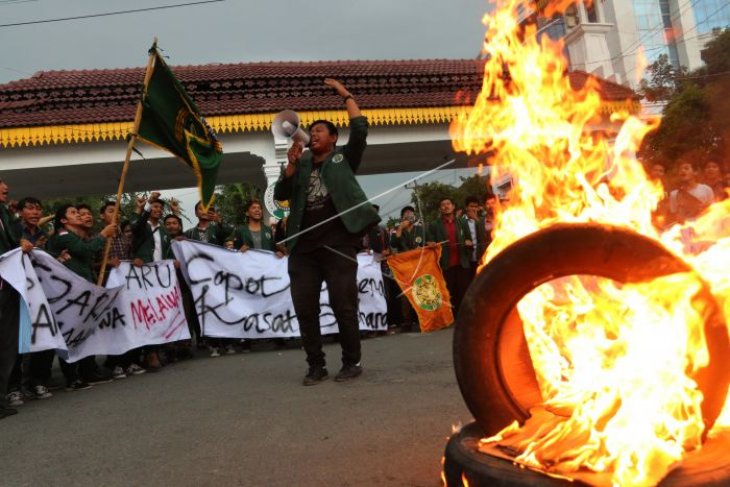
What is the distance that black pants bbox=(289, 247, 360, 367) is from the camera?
4.69 metres

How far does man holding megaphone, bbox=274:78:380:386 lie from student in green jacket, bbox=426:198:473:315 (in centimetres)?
426

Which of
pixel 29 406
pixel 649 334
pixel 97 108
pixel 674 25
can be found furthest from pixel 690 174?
pixel 674 25

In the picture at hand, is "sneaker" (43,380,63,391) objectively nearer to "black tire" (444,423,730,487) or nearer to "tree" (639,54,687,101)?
"black tire" (444,423,730,487)

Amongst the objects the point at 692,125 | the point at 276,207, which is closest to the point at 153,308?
the point at 276,207

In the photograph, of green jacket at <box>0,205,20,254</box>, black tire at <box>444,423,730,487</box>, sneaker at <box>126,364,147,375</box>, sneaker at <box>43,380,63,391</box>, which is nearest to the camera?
black tire at <box>444,423,730,487</box>

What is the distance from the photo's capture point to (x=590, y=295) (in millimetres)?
2246

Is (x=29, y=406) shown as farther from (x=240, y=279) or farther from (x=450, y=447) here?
(x=450, y=447)

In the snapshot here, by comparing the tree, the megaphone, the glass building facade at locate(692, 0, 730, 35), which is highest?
the glass building facade at locate(692, 0, 730, 35)

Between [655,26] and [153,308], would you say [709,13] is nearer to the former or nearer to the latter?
[655,26]

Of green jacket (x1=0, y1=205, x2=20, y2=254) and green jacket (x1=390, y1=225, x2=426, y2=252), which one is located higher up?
green jacket (x1=0, y1=205, x2=20, y2=254)

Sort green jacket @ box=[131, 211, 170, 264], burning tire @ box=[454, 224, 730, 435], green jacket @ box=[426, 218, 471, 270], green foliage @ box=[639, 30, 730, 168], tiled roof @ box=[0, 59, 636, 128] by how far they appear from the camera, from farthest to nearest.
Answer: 1. green foliage @ box=[639, 30, 730, 168]
2. tiled roof @ box=[0, 59, 636, 128]
3. green jacket @ box=[426, 218, 471, 270]
4. green jacket @ box=[131, 211, 170, 264]
5. burning tire @ box=[454, 224, 730, 435]

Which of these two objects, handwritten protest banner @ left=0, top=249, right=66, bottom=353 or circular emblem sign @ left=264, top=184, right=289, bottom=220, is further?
circular emblem sign @ left=264, top=184, right=289, bottom=220

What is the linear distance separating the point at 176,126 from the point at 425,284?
164 inches

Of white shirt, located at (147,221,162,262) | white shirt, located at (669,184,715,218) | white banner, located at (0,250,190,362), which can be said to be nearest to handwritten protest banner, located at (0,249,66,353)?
white banner, located at (0,250,190,362)
